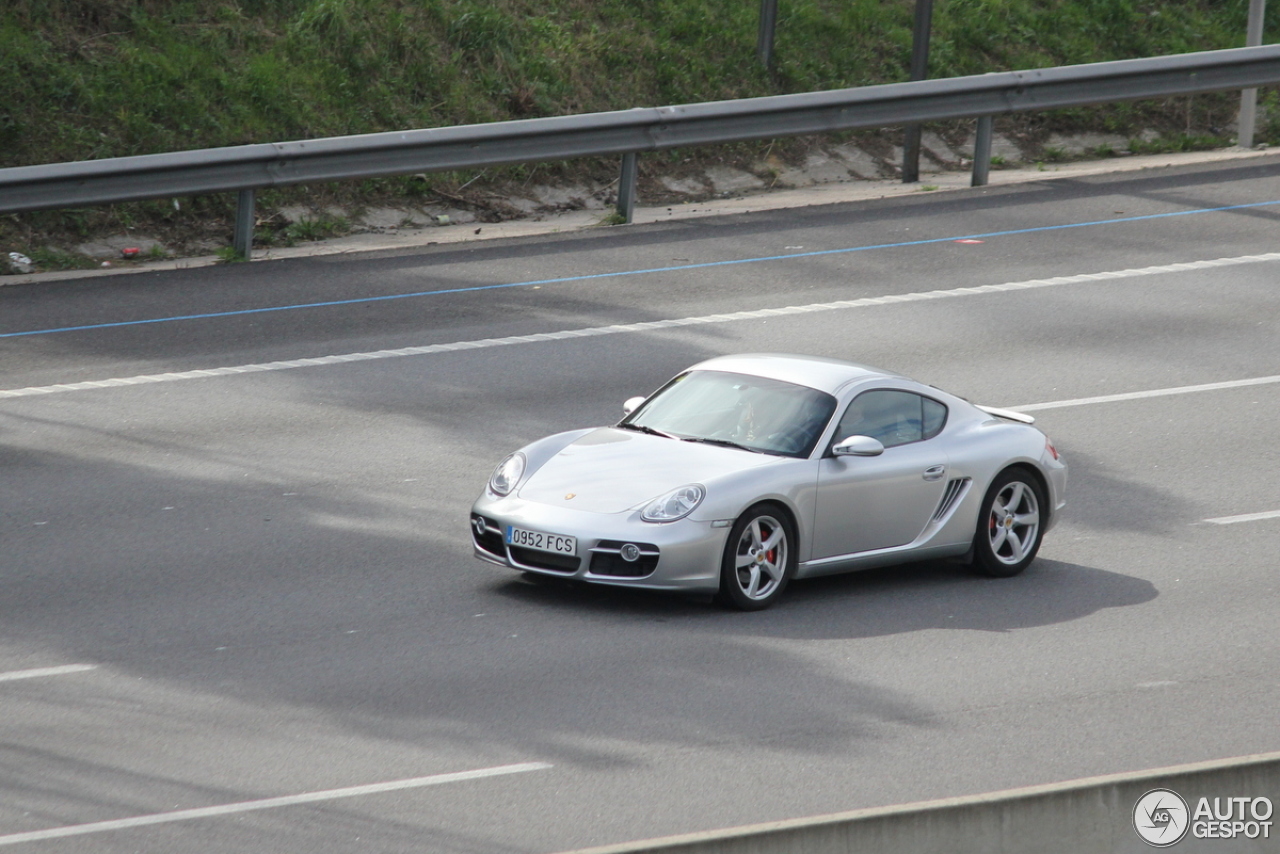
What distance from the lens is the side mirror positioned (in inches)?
403

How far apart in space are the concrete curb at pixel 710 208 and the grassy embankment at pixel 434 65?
0.60 m

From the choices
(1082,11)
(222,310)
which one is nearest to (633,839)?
(222,310)

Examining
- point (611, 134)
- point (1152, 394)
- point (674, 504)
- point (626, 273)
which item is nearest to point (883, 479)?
point (674, 504)

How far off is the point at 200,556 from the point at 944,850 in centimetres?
571

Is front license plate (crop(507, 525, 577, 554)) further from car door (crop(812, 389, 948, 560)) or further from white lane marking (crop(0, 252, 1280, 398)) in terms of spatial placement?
white lane marking (crop(0, 252, 1280, 398))

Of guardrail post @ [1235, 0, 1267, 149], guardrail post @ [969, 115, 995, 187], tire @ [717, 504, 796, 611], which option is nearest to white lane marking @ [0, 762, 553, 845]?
tire @ [717, 504, 796, 611]

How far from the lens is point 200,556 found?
10.4m

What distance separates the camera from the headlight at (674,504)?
9680 millimetres

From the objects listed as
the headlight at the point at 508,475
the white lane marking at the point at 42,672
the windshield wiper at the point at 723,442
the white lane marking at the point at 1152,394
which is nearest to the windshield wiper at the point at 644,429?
the windshield wiper at the point at 723,442

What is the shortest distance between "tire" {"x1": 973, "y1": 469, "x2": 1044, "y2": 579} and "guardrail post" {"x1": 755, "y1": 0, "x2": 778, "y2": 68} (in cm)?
1388

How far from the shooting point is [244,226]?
696 inches

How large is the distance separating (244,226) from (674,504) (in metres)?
9.20

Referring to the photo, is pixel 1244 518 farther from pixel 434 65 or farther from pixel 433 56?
pixel 433 56

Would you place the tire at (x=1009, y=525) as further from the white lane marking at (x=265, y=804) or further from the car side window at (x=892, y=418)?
the white lane marking at (x=265, y=804)
